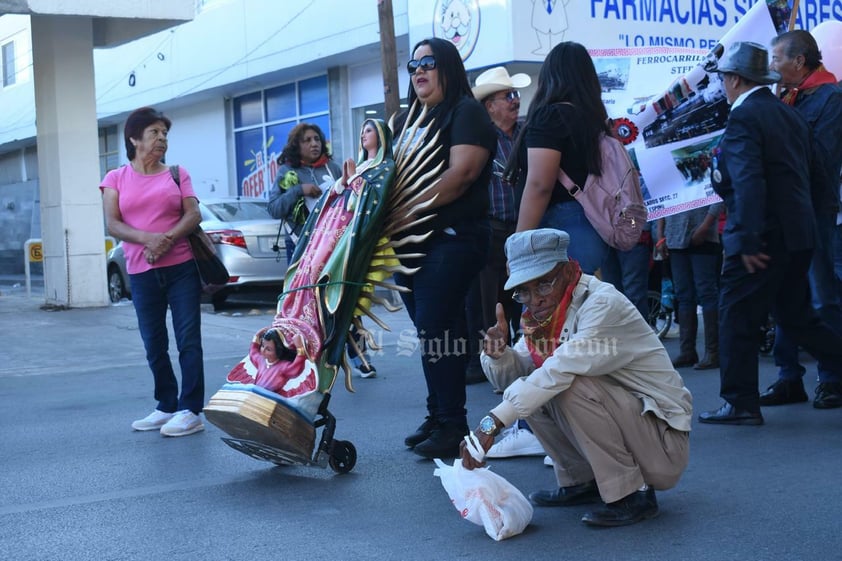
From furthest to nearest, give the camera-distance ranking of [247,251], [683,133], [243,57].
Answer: [243,57] → [247,251] → [683,133]

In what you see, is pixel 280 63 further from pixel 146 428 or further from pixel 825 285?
pixel 825 285

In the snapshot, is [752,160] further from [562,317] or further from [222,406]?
[222,406]

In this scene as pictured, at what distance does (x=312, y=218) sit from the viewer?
206 inches

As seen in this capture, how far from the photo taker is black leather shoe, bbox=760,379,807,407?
652cm

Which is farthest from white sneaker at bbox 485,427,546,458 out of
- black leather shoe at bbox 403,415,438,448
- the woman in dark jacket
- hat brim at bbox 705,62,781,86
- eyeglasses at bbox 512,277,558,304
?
the woman in dark jacket

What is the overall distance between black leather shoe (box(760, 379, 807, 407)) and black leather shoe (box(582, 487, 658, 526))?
2588mm

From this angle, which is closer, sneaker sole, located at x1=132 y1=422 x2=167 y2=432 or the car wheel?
sneaker sole, located at x1=132 y1=422 x2=167 y2=432

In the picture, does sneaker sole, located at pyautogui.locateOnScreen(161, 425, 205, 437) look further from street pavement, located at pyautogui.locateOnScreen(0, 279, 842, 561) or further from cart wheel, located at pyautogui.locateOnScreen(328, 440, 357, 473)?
cart wheel, located at pyautogui.locateOnScreen(328, 440, 357, 473)

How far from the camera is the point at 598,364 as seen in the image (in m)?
3.96

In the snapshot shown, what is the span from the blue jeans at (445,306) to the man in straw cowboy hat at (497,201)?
230 cm

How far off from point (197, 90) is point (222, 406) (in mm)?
21575

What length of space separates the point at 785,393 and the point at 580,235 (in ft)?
6.93

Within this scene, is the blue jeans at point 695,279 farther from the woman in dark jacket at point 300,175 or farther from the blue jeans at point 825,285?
the woman in dark jacket at point 300,175

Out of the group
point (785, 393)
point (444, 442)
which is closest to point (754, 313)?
point (785, 393)
